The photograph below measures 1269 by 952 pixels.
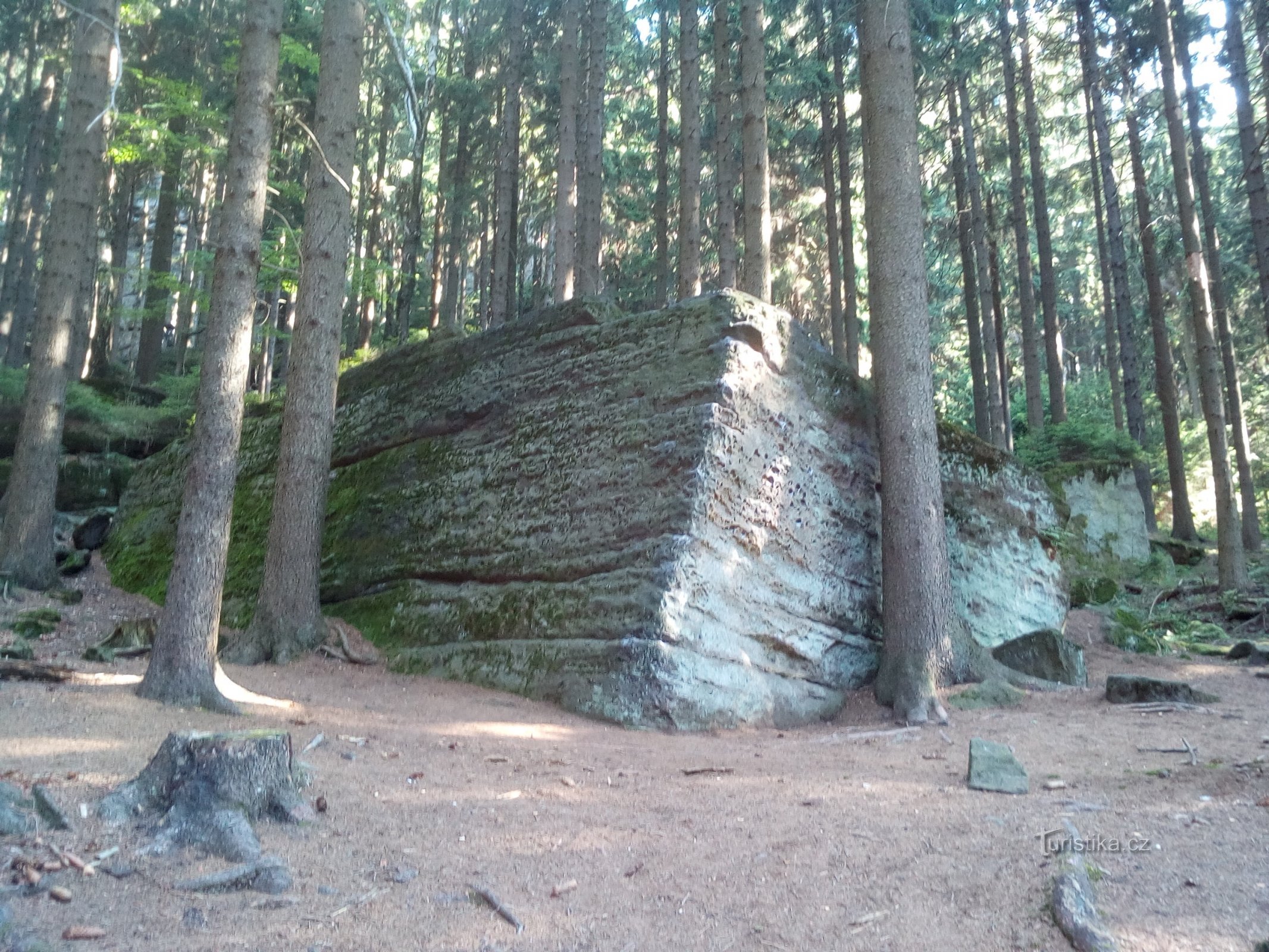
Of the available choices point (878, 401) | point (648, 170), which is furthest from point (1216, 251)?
point (648, 170)

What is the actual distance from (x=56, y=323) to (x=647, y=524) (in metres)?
8.37

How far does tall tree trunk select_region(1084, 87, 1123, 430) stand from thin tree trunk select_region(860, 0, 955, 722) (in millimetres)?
13303

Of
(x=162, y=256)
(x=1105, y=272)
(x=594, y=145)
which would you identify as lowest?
(x=162, y=256)

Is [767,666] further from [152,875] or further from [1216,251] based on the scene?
[1216,251]

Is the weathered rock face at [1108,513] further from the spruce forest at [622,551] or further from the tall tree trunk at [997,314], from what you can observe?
the tall tree trunk at [997,314]

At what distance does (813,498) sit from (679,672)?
2.76m

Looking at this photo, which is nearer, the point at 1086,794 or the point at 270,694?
the point at 1086,794

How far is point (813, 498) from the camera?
31.2ft

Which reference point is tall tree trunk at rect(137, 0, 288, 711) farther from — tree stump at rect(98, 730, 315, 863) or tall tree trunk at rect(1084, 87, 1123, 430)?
tall tree trunk at rect(1084, 87, 1123, 430)

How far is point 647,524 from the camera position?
27.7 feet

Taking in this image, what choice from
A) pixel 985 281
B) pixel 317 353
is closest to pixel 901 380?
pixel 317 353

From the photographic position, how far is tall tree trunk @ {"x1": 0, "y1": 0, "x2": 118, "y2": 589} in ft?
36.2

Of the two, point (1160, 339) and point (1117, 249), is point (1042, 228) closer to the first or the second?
point (1117, 249)

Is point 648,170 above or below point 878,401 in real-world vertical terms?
above
